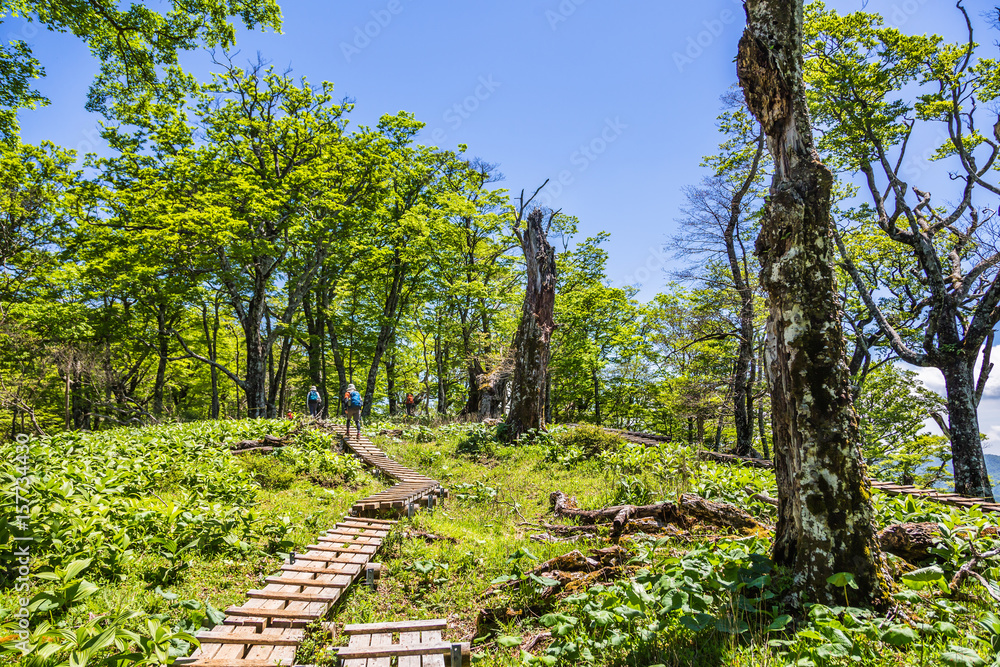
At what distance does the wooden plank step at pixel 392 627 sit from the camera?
3.67 meters

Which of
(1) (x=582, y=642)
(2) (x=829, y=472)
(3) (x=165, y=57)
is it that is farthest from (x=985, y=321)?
(3) (x=165, y=57)

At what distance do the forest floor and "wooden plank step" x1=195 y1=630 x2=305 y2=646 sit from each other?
0.54ft

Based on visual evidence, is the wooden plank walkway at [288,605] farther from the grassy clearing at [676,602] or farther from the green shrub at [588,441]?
the green shrub at [588,441]

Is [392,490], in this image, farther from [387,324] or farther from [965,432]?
[387,324]

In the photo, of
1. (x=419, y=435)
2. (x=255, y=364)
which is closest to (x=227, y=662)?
(x=419, y=435)

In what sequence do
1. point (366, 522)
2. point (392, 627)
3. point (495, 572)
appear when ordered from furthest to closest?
1. point (366, 522)
2. point (495, 572)
3. point (392, 627)

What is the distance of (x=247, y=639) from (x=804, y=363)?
15.8 ft

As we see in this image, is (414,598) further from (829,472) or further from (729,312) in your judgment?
(729,312)

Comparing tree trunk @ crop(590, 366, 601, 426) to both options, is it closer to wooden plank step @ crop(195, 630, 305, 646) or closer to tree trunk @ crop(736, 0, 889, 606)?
tree trunk @ crop(736, 0, 889, 606)

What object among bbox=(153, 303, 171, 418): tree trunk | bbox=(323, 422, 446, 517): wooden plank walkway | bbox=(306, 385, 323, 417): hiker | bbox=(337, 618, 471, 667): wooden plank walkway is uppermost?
bbox=(153, 303, 171, 418): tree trunk

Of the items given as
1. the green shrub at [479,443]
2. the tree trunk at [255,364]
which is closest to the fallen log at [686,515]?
the green shrub at [479,443]

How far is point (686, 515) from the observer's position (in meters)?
5.79

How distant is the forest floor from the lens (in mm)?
3021

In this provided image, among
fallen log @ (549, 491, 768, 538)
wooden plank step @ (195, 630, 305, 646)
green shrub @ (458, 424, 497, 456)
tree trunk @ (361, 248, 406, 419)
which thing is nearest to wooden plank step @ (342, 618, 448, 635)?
wooden plank step @ (195, 630, 305, 646)
